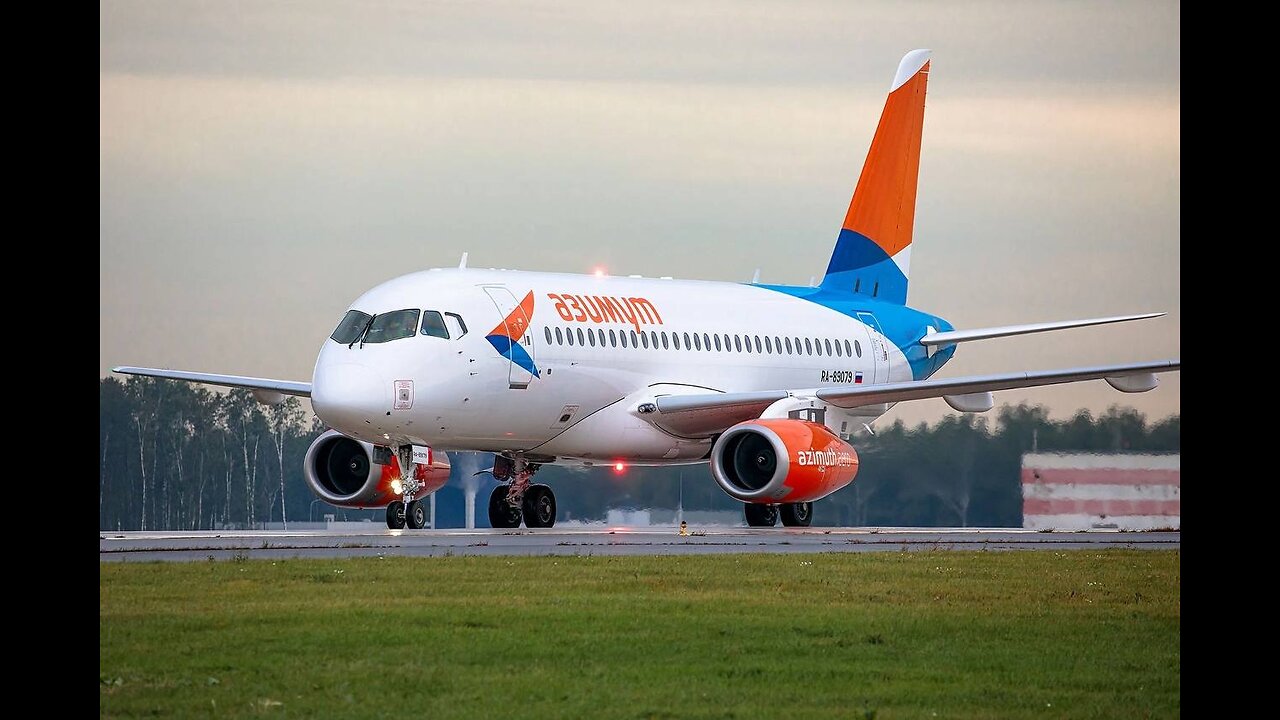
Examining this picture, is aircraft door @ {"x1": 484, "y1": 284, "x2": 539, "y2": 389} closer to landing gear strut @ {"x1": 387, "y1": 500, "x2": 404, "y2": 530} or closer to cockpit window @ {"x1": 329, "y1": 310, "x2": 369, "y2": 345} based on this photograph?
cockpit window @ {"x1": 329, "y1": 310, "x2": 369, "y2": 345}

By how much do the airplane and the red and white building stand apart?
258 cm

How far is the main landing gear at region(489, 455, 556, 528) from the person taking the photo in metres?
31.3

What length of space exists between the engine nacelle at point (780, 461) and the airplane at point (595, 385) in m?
0.03

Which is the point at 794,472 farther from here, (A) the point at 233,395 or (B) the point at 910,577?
(A) the point at 233,395

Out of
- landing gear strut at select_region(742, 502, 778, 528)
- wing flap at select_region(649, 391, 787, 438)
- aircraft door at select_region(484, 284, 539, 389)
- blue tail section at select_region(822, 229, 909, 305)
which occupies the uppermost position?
blue tail section at select_region(822, 229, 909, 305)

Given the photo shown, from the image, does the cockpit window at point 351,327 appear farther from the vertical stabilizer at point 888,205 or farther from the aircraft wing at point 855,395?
the vertical stabilizer at point 888,205

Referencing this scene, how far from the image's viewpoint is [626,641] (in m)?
13.8

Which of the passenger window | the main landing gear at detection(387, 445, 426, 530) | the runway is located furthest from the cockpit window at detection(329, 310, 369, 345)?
the runway

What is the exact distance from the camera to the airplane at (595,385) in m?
27.2

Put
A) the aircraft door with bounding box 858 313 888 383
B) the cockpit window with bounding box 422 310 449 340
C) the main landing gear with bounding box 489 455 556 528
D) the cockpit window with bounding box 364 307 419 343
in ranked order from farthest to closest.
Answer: the aircraft door with bounding box 858 313 888 383
the main landing gear with bounding box 489 455 556 528
the cockpit window with bounding box 422 310 449 340
the cockpit window with bounding box 364 307 419 343

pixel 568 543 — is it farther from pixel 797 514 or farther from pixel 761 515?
pixel 761 515

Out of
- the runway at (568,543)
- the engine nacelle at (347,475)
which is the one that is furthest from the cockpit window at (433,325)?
the engine nacelle at (347,475)
